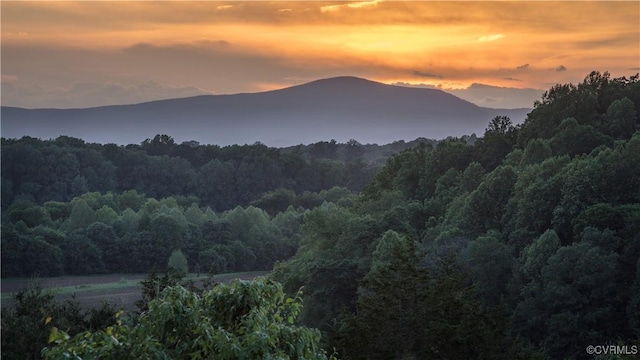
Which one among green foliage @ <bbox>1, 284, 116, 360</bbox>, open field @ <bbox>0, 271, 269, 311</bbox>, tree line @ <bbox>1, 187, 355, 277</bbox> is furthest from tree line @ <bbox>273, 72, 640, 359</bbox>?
tree line @ <bbox>1, 187, 355, 277</bbox>

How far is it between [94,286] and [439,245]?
35572mm

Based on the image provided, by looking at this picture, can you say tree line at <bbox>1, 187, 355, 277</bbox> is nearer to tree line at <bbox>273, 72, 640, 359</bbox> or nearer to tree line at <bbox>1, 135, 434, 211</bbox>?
tree line at <bbox>1, 135, 434, 211</bbox>

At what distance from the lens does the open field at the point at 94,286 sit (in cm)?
6266

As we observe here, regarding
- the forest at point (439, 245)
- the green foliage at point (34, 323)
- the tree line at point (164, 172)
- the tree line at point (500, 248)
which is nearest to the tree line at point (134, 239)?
the forest at point (439, 245)

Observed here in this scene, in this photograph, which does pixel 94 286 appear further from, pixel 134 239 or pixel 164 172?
pixel 164 172

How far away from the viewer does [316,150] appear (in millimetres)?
171625

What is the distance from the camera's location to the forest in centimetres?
2164

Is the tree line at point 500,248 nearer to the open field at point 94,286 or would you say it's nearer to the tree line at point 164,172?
the open field at point 94,286

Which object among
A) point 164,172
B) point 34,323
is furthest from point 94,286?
point 164,172

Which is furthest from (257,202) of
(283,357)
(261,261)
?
(283,357)

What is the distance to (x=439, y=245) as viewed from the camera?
44562mm

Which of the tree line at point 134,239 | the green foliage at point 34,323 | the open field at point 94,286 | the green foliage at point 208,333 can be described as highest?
the green foliage at point 208,333

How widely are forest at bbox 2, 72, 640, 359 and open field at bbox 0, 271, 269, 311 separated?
5.94 feet

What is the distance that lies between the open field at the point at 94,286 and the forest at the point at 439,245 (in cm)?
181
